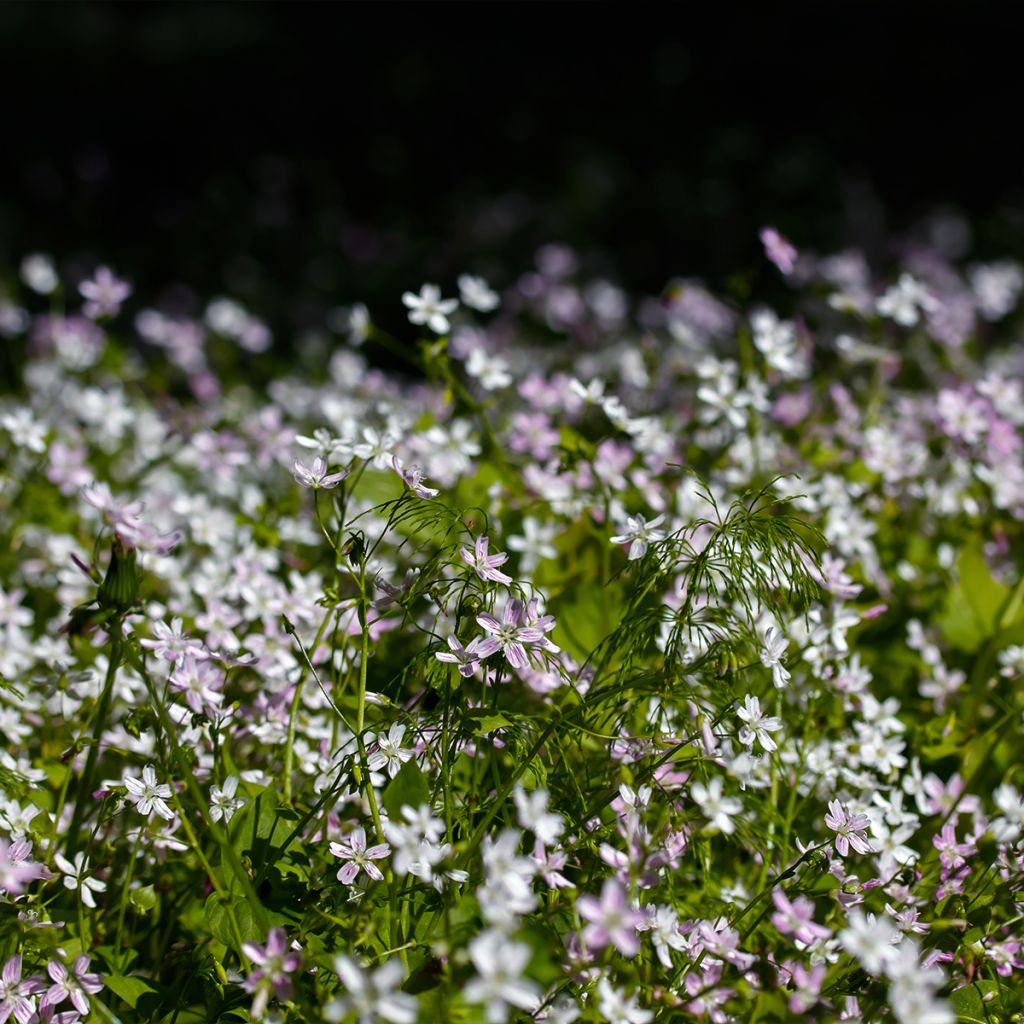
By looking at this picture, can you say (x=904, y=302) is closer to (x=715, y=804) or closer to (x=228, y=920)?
(x=715, y=804)

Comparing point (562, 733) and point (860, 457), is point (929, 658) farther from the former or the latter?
point (562, 733)

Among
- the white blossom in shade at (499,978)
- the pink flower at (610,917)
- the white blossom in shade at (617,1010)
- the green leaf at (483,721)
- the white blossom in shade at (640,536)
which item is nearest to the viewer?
the white blossom in shade at (499,978)

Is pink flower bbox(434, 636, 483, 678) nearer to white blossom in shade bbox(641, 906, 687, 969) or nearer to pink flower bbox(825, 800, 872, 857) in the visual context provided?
white blossom in shade bbox(641, 906, 687, 969)

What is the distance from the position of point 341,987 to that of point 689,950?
18.7 inches

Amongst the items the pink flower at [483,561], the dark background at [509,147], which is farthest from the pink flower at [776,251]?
the dark background at [509,147]

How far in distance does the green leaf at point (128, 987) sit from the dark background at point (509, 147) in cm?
446

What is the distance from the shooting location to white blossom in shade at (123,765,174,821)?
5.36ft

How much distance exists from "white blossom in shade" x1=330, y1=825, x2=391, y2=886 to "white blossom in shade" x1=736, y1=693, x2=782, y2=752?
518 mm

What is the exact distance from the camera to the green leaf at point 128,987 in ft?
5.26

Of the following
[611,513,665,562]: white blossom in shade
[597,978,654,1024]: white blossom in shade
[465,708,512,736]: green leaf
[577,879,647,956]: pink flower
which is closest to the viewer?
[577,879,647,956]: pink flower

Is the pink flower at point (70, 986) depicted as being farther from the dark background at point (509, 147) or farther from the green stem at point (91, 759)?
the dark background at point (509, 147)

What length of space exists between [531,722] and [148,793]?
0.56 metres

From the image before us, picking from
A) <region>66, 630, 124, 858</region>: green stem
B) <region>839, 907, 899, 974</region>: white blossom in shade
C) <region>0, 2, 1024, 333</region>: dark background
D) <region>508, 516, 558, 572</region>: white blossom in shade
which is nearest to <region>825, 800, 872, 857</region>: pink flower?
<region>839, 907, 899, 974</region>: white blossom in shade

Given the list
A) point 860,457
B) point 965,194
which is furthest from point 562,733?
point 965,194
